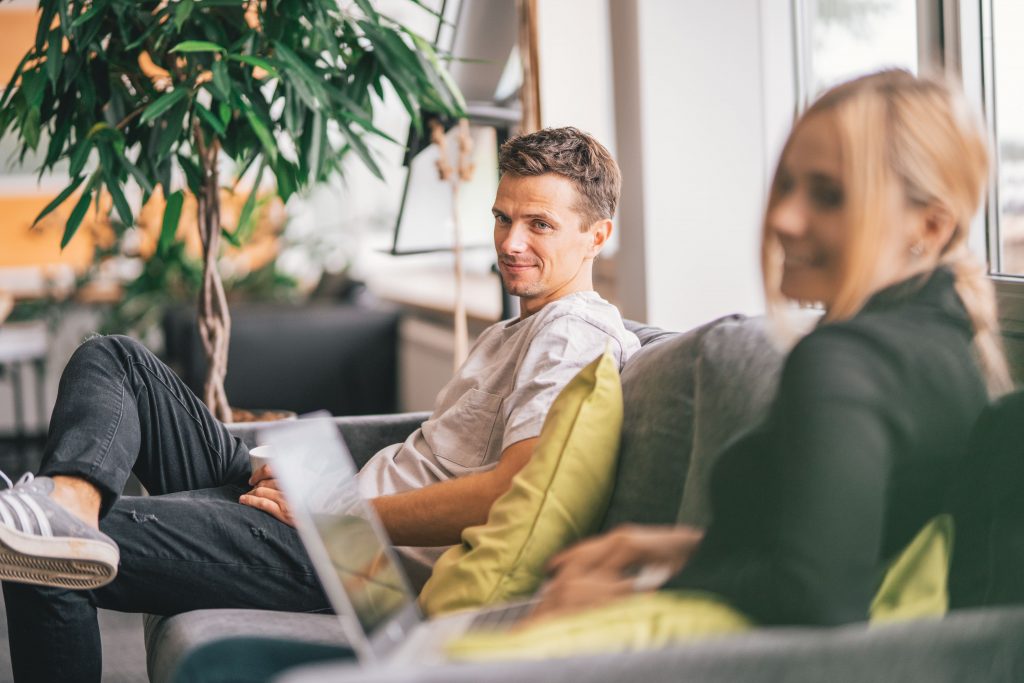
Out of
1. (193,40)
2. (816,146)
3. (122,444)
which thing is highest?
(193,40)

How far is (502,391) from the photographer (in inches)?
68.8

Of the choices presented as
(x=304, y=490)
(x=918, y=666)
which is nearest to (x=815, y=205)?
(x=918, y=666)

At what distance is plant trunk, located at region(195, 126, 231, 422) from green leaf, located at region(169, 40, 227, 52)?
0.38 meters

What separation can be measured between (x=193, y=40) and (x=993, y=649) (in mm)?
1929

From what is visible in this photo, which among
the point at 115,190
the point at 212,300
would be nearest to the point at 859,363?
the point at 115,190

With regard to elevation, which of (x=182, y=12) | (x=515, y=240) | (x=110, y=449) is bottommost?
(x=110, y=449)

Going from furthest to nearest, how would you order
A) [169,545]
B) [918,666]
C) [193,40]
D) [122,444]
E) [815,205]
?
[193,40]
[122,444]
[169,545]
[815,205]
[918,666]

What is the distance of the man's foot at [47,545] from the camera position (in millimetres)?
1441

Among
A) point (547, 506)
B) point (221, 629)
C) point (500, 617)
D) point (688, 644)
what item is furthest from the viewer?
point (221, 629)

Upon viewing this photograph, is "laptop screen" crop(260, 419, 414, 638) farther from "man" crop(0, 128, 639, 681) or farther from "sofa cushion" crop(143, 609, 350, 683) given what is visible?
"man" crop(0, 128, 639, 681)

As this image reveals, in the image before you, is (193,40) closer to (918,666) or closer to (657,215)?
(657,215)

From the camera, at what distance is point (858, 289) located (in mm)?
973

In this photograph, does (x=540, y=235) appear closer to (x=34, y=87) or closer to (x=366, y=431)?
(x=366, y=431)

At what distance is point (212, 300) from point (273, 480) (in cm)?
94
